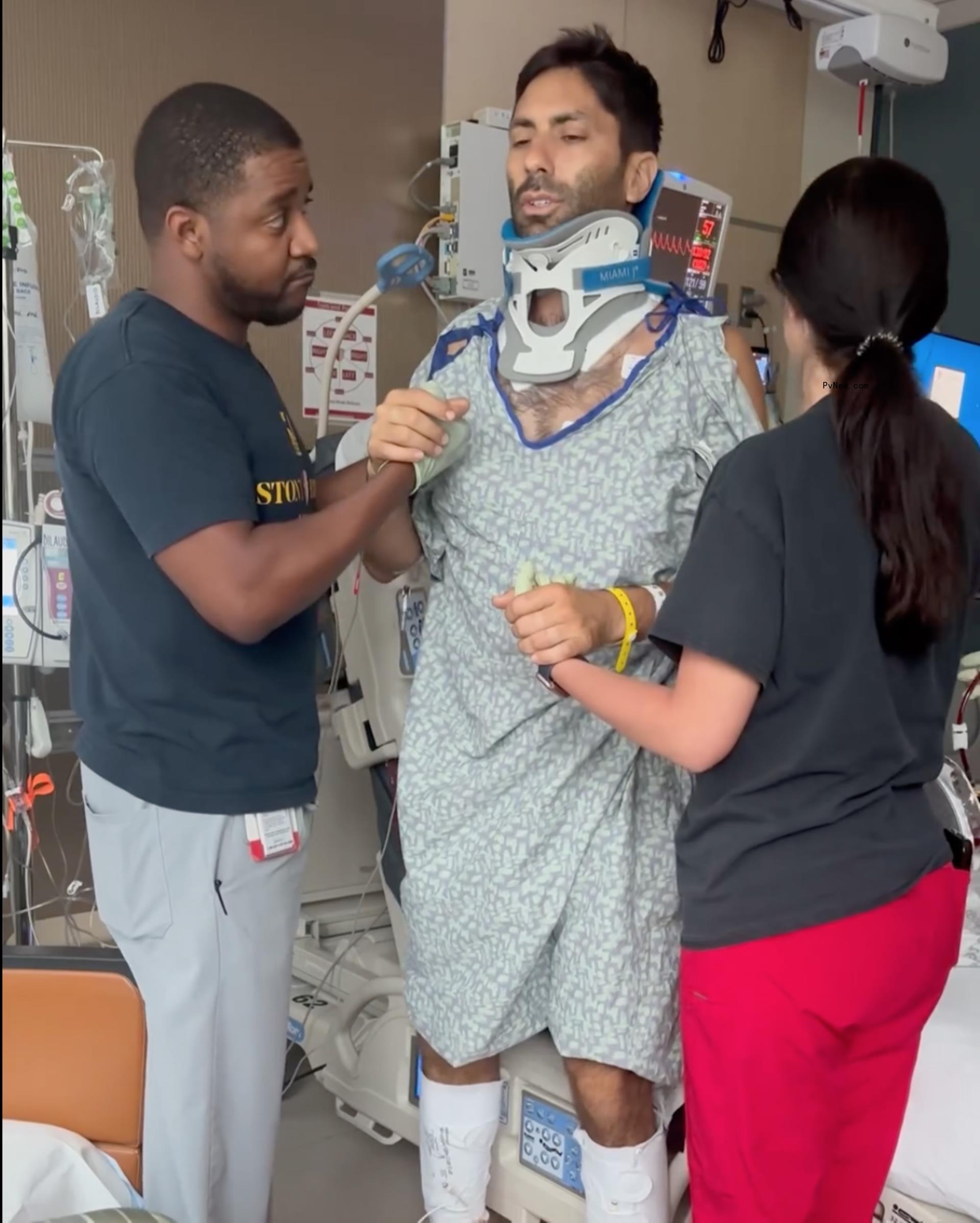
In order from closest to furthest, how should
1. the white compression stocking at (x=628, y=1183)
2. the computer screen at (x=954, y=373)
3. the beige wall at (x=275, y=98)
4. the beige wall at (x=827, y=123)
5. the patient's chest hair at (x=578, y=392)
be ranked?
the white compression stocking at (x=628, y=1183) → the patient's chest hair at (x=578, y=392) → the beige wall at (x=275, y=98) → the computer screen at (x=954, y=373) → the beige wall at (x=827, y=123)

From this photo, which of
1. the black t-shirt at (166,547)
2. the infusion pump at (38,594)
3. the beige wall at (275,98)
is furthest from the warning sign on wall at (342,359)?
the black t-shirt at (166,547)

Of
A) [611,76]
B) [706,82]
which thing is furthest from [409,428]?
[706,82]

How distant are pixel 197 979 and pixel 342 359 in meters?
2.14

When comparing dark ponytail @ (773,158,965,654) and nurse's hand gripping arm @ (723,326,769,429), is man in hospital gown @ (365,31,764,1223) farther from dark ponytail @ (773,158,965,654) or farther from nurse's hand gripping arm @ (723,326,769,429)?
dark ponytail @ (773,158,965,654)

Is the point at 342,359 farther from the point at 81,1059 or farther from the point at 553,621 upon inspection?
the point at 81,1059

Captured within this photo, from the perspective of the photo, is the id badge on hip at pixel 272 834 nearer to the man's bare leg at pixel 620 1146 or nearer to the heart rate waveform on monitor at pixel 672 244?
the man's bare leg at pixel 620 1146

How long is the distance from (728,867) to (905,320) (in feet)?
1.91

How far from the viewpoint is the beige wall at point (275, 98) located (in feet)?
8.53

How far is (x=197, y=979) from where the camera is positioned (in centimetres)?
138

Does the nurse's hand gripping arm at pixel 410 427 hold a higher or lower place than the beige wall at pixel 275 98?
lower

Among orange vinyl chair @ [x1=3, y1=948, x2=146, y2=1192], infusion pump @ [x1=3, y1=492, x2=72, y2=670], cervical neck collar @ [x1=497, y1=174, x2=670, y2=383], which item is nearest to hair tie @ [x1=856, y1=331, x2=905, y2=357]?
cervical neck collar @ [x1=497, y1=174, x2=670, y2=383]

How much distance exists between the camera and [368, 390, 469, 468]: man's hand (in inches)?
57.4

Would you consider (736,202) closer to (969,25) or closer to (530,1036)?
(969,25)

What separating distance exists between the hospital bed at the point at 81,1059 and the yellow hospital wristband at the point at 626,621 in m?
0.69
